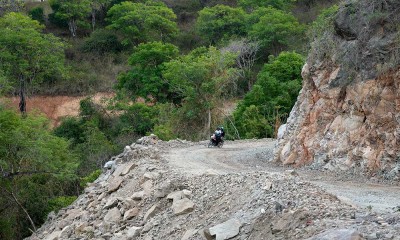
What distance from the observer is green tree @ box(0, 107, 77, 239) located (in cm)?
2252

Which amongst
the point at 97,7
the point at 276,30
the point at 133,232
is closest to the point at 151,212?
the point at 133,232

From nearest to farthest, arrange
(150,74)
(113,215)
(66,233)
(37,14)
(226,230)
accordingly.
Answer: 1. (226,230)
2. (113,215)
3. (66,233)
4. (150,74)
5. (37,14)

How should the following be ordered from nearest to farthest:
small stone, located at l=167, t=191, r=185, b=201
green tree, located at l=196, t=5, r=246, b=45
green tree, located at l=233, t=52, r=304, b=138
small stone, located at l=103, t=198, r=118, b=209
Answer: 1. small stone, located at l=167, t=191, r=185, b=201
2. small stone, located at l=103, t=198, r=118, b=209
3. green tree, located at l=233, t=52, r=304, b=138
4. green tree, located at l=196, t=5, r=246, b=45

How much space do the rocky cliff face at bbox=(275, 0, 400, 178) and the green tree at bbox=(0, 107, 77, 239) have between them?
10.4m

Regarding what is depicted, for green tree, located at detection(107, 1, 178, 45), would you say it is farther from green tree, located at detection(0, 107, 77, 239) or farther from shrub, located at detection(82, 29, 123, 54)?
green tree, located at detection(0, 107, 77, 239)

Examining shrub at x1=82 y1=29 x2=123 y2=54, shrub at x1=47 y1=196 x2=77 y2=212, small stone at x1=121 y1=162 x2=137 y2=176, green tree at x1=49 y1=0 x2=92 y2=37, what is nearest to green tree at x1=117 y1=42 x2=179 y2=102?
shrub at x1=82 y1=29 x2=123 y2=54

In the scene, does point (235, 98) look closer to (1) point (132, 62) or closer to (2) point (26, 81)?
(1) point (132, 62)

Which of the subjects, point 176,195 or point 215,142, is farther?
point 215,142

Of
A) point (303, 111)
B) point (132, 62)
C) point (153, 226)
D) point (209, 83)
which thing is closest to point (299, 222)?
point (153, 226)

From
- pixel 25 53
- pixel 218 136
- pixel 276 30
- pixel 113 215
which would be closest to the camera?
pixel 113 215

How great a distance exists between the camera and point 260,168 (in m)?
16.3

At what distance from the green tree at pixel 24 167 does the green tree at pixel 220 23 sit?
27.8 m

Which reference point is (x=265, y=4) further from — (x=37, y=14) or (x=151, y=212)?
(x=151, y=212)

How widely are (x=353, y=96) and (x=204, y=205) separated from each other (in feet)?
19.4
